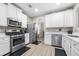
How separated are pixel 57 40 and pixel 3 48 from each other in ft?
9.11

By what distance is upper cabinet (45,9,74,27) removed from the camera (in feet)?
12.3

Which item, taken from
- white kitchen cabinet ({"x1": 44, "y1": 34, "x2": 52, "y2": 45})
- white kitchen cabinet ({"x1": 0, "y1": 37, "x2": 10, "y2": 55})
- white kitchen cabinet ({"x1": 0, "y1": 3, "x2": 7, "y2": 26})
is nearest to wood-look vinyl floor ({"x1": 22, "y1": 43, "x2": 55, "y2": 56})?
white kitchen cabinet ({"x1": 0, "y1": 37, "x2": 10, "y2": 55})

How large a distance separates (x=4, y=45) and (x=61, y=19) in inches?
127

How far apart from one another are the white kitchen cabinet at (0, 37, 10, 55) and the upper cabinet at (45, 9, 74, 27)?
2.77m

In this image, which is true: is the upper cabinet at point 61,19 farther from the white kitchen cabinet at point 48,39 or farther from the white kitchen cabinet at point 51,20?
the white kitchen cabinet at point 48,39

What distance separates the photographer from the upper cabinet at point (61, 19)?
3750 mm

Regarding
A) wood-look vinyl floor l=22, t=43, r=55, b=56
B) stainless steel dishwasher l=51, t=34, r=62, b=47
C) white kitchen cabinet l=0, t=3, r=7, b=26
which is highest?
white kitchen cabinet l=0, t=3, r=7, b=26

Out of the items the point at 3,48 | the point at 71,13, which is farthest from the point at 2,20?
the point at 71,13

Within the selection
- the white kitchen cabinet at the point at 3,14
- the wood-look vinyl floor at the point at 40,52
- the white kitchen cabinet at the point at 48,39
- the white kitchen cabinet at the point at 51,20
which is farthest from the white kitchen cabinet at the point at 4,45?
the white kitchen cabinet at the point at 51,20

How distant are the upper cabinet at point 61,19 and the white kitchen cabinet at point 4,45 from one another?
2767 millimetres

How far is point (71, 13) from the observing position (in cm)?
371

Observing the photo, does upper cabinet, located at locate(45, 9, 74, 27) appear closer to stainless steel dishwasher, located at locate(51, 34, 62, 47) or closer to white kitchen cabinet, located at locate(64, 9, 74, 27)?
white kitchen cabinet, located at locate(64, 9, 74, 27)

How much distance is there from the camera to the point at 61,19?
13.0ft

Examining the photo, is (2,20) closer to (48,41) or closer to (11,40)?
(11,40)
